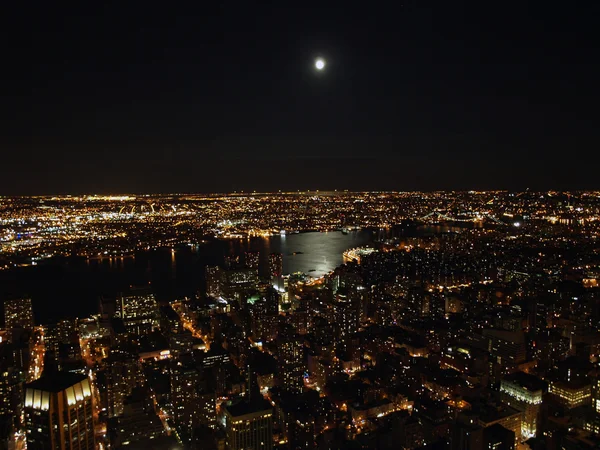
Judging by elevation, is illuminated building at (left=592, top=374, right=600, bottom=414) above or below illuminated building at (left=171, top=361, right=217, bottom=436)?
above

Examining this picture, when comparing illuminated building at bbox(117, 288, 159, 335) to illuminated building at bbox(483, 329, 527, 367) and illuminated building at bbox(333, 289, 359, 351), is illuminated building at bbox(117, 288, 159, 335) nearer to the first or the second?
illuminated building at bbox(333, 289, 359, 351)

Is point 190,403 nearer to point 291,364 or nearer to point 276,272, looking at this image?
point 291,364

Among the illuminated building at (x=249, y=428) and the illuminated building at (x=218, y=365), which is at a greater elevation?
the illuminated building at (x=249, y=428)

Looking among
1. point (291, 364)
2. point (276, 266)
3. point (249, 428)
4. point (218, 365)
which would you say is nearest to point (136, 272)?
→ point (276, 266)

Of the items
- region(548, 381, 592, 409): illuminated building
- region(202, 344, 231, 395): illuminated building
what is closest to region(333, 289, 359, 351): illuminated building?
region(202, 344, 231, 395): illuminated building

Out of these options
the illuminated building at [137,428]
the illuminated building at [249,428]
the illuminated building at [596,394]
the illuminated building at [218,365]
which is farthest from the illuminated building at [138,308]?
the illuminated building at [596,394]

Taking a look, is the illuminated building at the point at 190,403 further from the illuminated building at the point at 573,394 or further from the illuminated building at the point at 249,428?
the illuminated building at the point at 573,394
